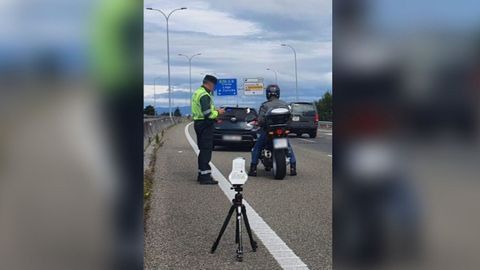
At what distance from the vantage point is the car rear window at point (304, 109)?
1142 inches

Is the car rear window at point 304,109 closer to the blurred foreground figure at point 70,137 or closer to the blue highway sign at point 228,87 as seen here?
the blurred foreground figure at point 70,137

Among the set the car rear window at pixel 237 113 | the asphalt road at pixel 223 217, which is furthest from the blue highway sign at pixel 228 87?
the asphalt road at pixel 223 217

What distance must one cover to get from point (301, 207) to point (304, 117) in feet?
70.4

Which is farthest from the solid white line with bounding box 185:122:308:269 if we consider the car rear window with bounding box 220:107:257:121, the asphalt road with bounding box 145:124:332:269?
the car rear window with bounding box 220:107:257:121

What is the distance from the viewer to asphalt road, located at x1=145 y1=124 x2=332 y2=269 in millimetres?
5074

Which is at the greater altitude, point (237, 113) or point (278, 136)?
point (237, 113)

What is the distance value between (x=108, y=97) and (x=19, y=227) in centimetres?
51

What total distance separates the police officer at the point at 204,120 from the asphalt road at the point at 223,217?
0.33 m

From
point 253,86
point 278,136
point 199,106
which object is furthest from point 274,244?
point 253,86

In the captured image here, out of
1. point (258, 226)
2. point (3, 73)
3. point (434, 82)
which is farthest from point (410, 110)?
point (258, 226)

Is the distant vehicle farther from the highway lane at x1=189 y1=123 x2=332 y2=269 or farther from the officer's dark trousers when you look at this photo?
the officer's dark trousers

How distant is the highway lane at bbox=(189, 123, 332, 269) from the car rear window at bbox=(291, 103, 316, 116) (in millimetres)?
15366

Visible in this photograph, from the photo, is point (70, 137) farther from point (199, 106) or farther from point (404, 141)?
point (199, 106)

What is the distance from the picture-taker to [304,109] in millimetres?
29016
